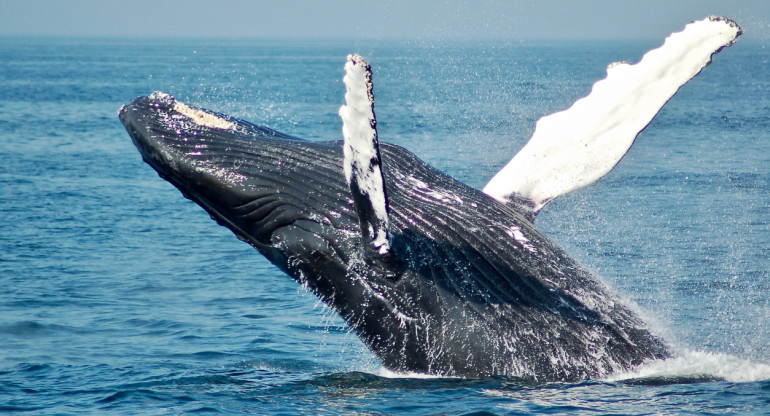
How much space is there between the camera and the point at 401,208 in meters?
6.13

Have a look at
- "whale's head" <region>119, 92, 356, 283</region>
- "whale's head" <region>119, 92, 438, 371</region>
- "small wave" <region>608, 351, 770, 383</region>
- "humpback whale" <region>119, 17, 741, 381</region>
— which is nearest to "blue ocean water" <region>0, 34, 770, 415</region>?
"small wave" <region>608, 351, 770, 383</region>

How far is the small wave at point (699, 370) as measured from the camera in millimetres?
6324

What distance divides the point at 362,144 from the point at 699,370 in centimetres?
311

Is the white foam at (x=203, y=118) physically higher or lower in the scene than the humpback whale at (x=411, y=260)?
higher

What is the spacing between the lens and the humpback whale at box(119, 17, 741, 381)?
5.99 m

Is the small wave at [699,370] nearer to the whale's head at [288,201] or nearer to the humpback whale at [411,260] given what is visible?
the humpback whale at [411,260]

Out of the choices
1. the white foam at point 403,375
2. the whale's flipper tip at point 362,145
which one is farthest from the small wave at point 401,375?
the whale's flipper tip at point 362,145

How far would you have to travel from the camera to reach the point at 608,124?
707 cm

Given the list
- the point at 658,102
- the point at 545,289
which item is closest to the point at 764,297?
the point at 658,102

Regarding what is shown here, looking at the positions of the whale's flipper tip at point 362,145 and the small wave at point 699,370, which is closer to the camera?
the whale's flipper tip at point 362,145

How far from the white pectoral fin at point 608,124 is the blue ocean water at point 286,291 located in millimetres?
1375

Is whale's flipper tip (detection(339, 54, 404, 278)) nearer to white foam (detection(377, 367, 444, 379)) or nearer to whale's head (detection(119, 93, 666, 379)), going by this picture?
whale's head (detection(119, 93, 666, 379))

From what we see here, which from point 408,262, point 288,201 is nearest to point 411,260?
point 408,262

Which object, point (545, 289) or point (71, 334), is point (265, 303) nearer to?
point (71, 334)
